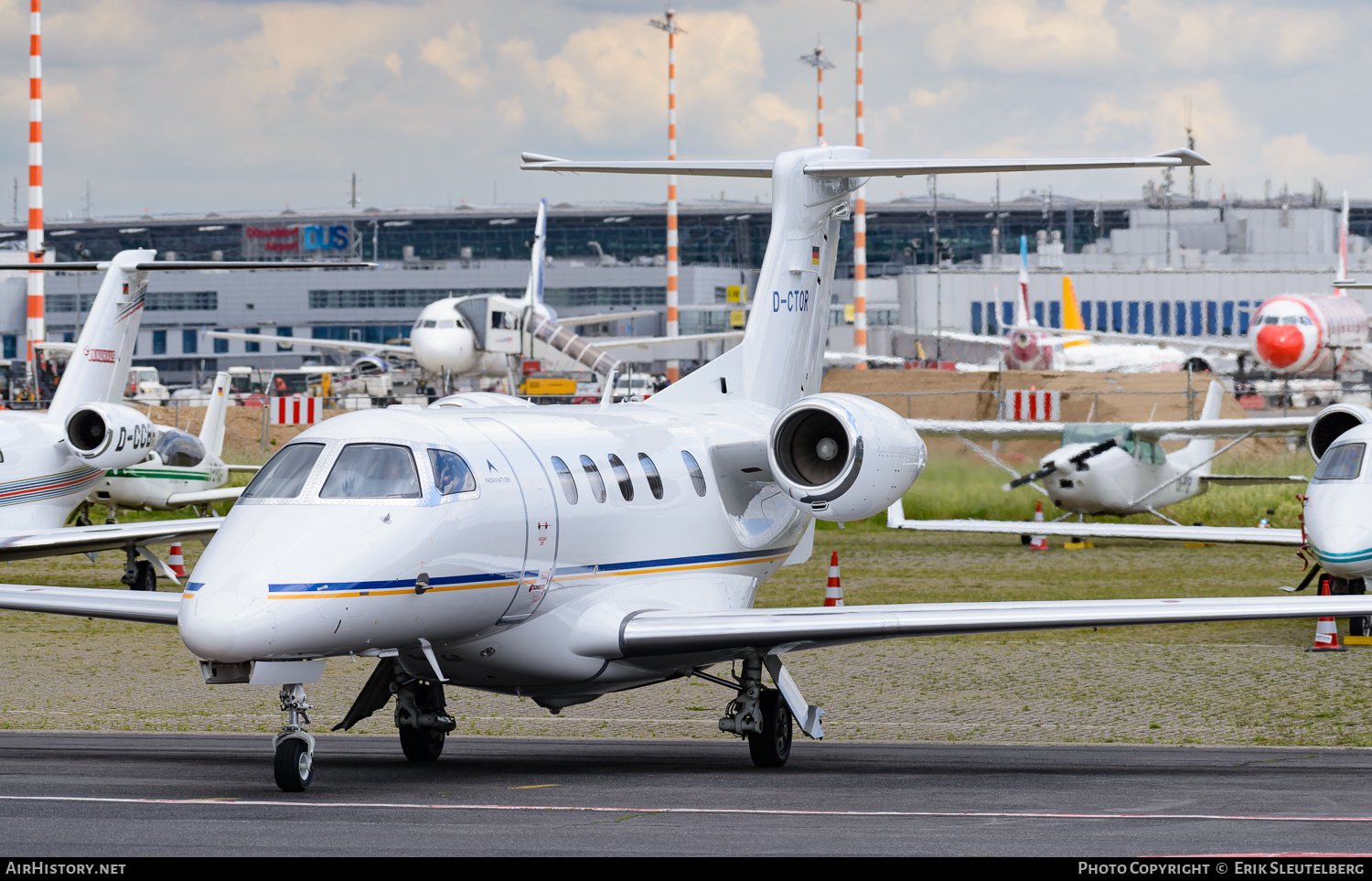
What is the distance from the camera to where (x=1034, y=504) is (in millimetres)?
35812

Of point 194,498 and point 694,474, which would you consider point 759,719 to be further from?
point 194,498

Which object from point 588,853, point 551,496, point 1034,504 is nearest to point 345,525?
point 551,496

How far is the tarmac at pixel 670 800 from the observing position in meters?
8.47

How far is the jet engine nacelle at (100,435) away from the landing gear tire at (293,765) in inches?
578

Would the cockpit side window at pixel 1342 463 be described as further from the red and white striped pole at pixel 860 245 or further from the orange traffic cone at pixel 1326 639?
the red and white striped pole at pixel 860 245

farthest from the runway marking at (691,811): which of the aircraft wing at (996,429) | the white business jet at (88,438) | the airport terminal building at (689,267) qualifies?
the airport terminal building at (689,267)

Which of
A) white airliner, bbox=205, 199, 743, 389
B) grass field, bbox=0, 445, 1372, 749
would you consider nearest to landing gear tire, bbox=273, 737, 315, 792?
grass field, bbox=0, 445, 1372, 749

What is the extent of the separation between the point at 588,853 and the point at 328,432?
3.84 m

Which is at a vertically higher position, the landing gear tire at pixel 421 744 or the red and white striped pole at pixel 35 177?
the red and white striped pole at pixel 35 177

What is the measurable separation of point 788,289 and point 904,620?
20.3ft

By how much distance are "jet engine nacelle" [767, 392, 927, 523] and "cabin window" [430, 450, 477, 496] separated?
10.3 ft

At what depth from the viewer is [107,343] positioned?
966 inches

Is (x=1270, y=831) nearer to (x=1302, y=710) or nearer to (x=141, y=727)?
(x=1302, y=710)

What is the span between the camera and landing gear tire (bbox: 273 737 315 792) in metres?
10.3
